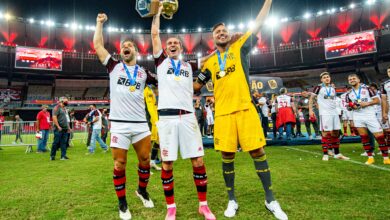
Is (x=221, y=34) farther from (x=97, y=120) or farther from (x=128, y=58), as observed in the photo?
(x=97, y=120)

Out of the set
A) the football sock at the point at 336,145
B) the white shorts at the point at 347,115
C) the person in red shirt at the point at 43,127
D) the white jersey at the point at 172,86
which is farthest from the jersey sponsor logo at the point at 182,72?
the white shorts at the point at 347,115

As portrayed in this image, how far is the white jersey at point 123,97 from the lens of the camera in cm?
320

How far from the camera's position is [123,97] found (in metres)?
3.21

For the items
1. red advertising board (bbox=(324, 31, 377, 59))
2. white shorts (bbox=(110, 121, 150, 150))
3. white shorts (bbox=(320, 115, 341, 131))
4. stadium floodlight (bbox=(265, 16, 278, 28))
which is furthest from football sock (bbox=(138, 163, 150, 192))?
stadium floodlight (bbox=(265, 16, 278, 28))

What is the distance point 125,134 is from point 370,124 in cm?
609

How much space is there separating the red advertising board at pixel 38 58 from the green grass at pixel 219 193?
117ft

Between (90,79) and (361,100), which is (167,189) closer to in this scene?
(361,100)

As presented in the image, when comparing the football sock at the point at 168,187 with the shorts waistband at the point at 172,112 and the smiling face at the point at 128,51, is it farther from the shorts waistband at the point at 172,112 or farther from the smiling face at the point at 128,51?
the smiling face at the point at 128,51

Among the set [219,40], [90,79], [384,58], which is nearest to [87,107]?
[90,79]

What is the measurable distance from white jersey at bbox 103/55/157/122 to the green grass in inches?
50.6

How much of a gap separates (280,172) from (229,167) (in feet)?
7.87

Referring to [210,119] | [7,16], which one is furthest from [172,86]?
[7,16]

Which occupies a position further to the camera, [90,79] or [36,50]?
[90,79]

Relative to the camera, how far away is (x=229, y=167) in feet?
10.3
